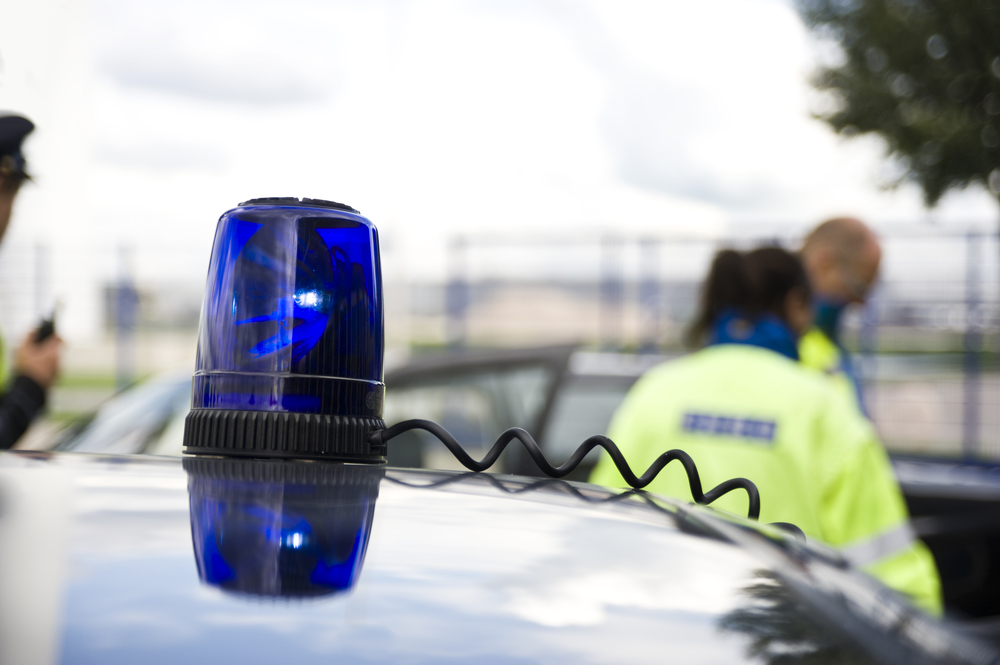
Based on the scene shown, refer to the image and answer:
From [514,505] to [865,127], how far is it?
1485 centimetres

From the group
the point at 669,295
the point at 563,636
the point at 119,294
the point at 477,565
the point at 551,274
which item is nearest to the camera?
the point at 563,636

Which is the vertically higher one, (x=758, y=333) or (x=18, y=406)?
(x=758, y=333)

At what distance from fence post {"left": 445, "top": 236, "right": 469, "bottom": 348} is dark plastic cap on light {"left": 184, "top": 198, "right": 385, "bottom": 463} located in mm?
12023

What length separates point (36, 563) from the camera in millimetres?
728

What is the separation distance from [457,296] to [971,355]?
673 centimetres

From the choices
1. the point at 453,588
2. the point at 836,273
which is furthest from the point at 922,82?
the point at 453,588

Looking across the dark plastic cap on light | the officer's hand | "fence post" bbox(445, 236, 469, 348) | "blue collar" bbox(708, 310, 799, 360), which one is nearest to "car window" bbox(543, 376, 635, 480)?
"blue collar" bbox(708, 310, 799, 360)

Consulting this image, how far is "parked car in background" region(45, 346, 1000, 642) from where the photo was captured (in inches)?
136

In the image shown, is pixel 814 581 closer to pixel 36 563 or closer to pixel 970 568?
pixel 36 563

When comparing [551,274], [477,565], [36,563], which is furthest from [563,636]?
[551,274]

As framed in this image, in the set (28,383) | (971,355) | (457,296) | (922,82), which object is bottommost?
(971,355)

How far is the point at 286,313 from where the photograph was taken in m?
0.99

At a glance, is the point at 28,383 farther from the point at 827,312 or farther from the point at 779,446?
the point at 827,312

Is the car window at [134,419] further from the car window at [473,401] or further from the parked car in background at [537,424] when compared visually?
the car window at [473,401]
